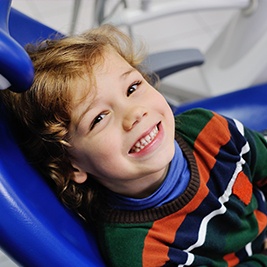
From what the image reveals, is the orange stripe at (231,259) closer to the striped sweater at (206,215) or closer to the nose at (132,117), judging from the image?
the striped sweater at (206,215)

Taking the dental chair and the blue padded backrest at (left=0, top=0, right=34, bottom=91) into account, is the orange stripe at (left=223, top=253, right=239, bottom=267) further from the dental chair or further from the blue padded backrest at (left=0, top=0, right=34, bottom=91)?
the blue padded backrest at (left=0, top=0, right=34, bottom=91)

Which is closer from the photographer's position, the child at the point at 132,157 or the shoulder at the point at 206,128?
the child at the point at 132,157

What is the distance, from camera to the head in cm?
77

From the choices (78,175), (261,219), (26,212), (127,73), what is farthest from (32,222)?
(261,219)

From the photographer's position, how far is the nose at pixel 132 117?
759mm

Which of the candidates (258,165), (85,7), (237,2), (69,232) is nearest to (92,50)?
(69,232)

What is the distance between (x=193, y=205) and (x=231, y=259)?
0.65 ft

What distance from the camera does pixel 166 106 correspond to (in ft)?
2.72

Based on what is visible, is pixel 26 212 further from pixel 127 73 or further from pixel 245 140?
pixel 245 140

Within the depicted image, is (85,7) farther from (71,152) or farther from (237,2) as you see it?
(71,152)

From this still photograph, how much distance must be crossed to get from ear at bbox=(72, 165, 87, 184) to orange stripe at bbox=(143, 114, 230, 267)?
0.16 metres

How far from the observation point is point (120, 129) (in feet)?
2.52

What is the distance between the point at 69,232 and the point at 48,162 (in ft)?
0.46

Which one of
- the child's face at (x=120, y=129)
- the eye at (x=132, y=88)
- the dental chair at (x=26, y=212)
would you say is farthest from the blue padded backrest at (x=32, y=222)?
the eye at (x=132, y=88)
